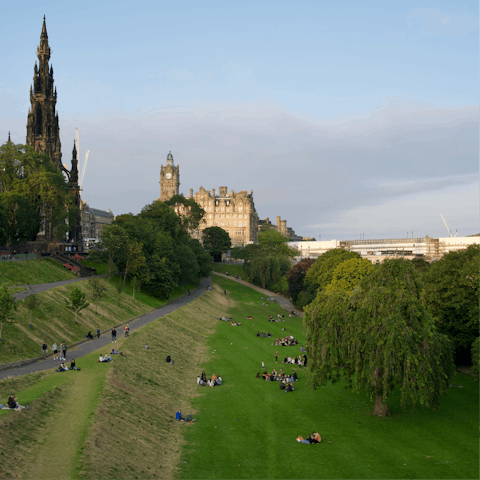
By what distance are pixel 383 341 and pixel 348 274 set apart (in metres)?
37.7

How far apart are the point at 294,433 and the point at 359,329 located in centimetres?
753

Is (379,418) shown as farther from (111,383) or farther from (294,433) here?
(111,383)

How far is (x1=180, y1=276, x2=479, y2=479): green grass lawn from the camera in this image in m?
21.5

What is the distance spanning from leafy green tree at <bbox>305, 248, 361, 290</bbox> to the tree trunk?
130 feet

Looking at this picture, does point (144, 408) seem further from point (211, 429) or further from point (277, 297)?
point (277, 297)

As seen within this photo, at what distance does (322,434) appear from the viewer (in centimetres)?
2588

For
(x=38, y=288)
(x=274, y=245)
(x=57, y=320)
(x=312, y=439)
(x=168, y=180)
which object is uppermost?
(x=168, y=180)

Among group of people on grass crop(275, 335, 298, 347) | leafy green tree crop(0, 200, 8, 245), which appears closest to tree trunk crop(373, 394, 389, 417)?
group of people on grass crop(275, 335, 298, 347)

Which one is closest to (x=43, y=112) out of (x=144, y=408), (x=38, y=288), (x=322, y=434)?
(x=38, y=288)

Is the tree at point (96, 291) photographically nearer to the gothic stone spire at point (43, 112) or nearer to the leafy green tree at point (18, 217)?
the leafy green tree at point (18, 217)

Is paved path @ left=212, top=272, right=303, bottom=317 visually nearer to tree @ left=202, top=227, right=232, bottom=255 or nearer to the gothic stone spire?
tree @ left=202, top=227, right=232, bottom=255

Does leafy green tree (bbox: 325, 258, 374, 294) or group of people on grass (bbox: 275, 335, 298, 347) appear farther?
leafy green tree (bbox: 325, 258, 374, 294)

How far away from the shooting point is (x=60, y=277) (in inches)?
2184

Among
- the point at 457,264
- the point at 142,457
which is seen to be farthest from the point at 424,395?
the point at 457,264
